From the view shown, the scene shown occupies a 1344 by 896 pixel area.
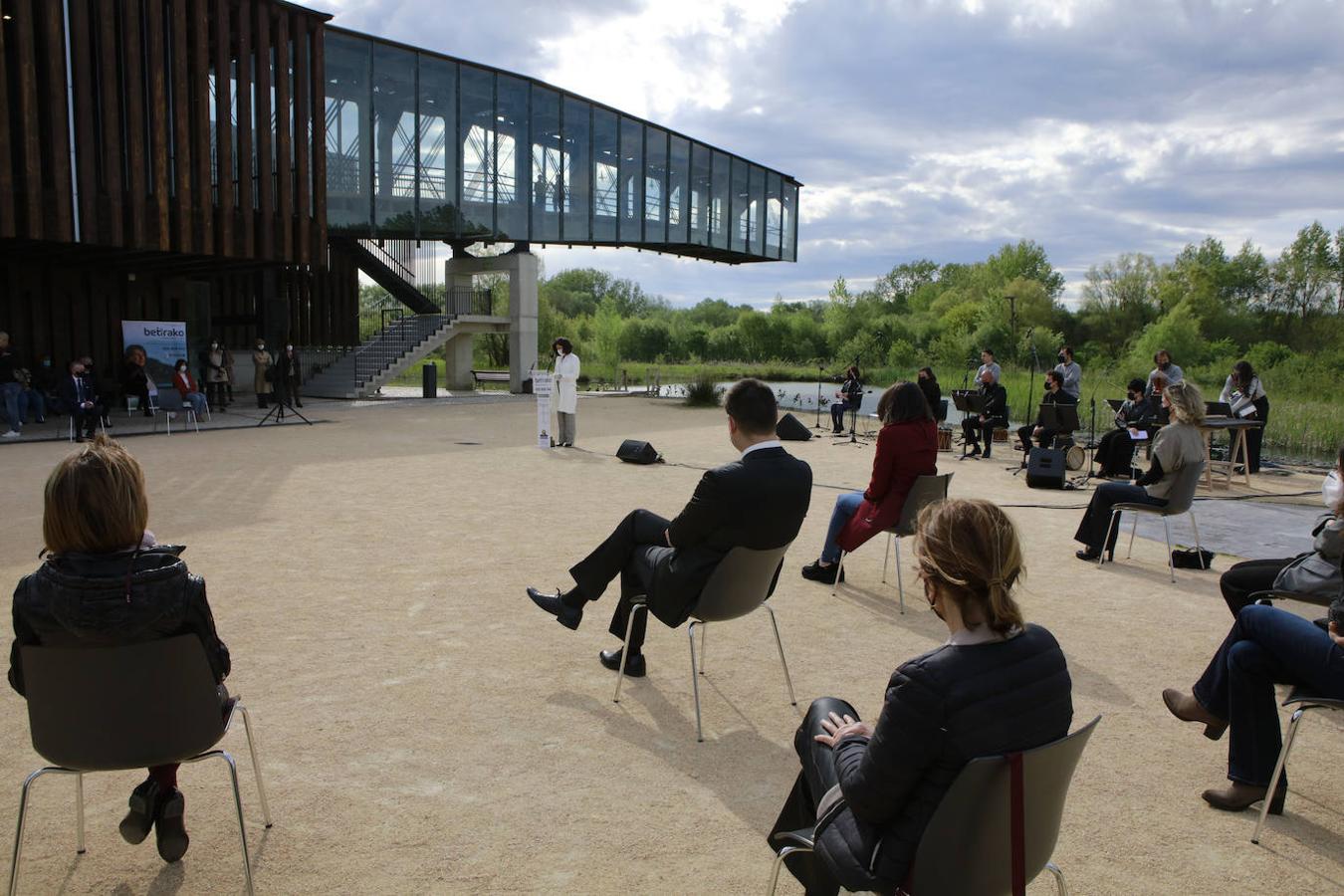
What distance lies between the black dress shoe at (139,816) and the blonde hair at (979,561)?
2430 millimetres

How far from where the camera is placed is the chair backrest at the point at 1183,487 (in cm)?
616

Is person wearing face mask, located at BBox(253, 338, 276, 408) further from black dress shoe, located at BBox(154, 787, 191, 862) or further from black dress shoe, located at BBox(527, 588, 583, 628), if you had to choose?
black dress shoe, located at BBox(154, 787, 191, 862)

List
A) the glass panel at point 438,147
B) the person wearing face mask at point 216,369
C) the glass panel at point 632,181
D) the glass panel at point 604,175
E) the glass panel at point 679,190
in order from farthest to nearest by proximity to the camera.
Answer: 1. the glass panel at point 679,190
2. the glass panel at point 632,181
3. the glass panel at point 604,175
4. the glass panel at point 438,147
5. the person wearing face mask at point 216,369

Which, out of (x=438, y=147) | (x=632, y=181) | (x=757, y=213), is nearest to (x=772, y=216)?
(x=757, y=213)

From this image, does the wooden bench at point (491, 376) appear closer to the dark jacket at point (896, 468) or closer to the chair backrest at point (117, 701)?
the dark jacket at point (896, 468)

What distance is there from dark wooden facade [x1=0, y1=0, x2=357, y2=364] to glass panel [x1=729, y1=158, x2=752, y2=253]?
1636 centimetres

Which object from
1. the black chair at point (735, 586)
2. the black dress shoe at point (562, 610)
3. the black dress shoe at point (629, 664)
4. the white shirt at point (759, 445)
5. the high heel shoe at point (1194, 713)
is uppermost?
the white shirt at point (759, 445)

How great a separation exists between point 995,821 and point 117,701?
2.19 m

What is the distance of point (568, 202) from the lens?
2817 cm

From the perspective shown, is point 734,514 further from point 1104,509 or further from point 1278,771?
point 1104,509

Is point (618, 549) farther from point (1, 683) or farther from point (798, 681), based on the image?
point (1, 683)

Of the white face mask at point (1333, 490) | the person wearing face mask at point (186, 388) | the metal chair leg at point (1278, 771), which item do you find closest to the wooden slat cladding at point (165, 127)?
the person wearing face mask at point (186, 388)

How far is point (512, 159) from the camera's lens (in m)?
26.9

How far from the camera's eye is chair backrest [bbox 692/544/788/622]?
3.66 meters
